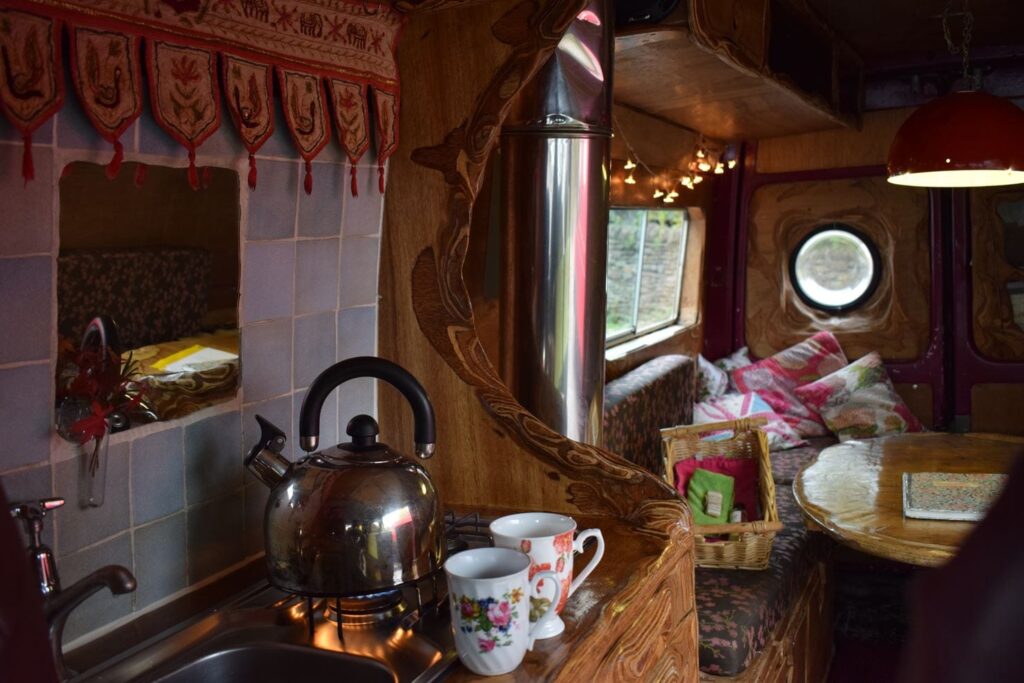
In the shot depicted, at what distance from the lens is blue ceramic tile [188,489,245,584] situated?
1710 mm

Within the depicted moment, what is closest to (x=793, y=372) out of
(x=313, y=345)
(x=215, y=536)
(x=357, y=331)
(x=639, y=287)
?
(x=639, y=287)

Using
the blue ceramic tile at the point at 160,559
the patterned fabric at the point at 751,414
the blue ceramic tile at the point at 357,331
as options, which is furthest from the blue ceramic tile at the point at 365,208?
the patterned fabric at the point at 751,414

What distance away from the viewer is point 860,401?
564 cm

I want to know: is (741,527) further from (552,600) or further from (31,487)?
(31,487)

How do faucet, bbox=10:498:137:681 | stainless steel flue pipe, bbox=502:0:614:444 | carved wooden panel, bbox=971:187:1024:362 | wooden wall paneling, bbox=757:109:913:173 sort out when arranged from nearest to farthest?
faucet, bbox=10:498:137:681 → stainless steel flue pipe, bbox=502:0:614:444 → carved wooden panel, bbox=971:187:1024:362 → wooden wall paneling, bbox=757:109:913:173

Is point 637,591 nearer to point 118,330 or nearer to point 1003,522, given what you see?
point 118,330

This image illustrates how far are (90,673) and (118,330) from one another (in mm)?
499

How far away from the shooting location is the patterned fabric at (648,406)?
13.4ft

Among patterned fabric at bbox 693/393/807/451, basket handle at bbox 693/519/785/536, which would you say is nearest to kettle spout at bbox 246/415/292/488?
basket handle at bbox 693/519/785/536

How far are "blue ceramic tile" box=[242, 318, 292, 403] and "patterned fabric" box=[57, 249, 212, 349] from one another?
15 centimetres

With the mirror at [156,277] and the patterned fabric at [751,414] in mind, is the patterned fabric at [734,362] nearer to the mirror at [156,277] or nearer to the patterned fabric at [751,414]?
the patterned fabric at [751,414]

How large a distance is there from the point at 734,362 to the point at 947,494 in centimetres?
301

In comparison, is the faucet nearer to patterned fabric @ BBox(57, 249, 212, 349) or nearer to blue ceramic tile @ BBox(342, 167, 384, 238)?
patterned fabric @ BBox(57, 249, 212, 349)

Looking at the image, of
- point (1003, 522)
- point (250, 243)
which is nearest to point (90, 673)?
point (250, 243)
